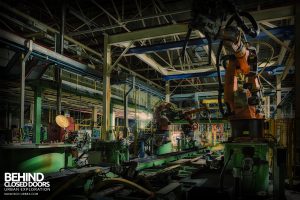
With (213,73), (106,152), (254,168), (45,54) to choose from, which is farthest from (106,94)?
(254,168)

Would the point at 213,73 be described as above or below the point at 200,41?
below

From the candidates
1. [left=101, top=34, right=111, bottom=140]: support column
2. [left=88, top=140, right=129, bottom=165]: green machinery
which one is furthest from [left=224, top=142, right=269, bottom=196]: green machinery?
[left=101, top=34, right=111, bottom=140]: support column

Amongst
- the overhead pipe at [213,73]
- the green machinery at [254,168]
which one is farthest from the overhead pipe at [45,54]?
the green machinery at [254,168]

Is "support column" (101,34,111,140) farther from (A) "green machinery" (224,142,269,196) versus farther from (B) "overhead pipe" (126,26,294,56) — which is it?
(A) "green machinery" (224,142,269,196)

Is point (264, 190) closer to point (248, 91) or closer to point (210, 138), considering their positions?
point (248, 91)

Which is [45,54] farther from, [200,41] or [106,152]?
[200,41]

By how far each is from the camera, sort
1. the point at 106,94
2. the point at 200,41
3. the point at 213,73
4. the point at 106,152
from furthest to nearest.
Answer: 1. the point at 213,73
2. the point at 106,94
3. the point at 200,41
4. the point at 106,152

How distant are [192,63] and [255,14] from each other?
20.7 ft

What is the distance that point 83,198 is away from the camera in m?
3.52

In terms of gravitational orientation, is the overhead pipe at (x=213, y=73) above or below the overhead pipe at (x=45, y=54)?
above

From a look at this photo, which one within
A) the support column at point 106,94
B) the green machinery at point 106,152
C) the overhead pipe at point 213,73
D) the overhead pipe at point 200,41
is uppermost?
the overhead pipe at point 200,41

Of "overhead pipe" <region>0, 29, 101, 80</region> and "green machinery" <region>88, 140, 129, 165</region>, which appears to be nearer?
"overhead pipe" <region>0, 29, 101, 80</region>

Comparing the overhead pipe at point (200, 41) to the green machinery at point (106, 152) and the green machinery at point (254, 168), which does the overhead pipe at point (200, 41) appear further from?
the green machinery at point (254, 168)

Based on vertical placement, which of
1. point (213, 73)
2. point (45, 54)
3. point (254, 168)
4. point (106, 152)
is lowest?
point (106, 152)
